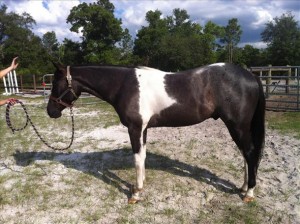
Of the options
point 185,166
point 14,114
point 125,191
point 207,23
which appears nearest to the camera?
point 125,191

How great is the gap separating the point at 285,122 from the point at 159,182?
13.8ft

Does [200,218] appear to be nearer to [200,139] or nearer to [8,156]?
[200,139]

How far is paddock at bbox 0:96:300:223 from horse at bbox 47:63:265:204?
31 centimetres

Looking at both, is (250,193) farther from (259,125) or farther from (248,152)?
(259,125)

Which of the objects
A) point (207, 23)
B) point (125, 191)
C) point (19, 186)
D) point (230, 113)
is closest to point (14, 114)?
point (19, 186)

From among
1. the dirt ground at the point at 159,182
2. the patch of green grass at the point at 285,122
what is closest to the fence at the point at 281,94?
the patch of green grass at the point at 285,122

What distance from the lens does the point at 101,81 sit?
3756 millimetres

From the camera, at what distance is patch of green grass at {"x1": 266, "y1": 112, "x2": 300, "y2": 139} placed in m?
5.95

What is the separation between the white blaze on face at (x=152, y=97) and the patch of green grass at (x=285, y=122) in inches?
132

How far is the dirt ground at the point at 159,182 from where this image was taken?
10.6 feet

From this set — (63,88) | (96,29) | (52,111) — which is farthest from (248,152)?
(96,29)

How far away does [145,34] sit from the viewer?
153ft

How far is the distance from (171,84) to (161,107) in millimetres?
311

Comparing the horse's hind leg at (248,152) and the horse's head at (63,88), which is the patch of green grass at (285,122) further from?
the horse's head at (63,88)
